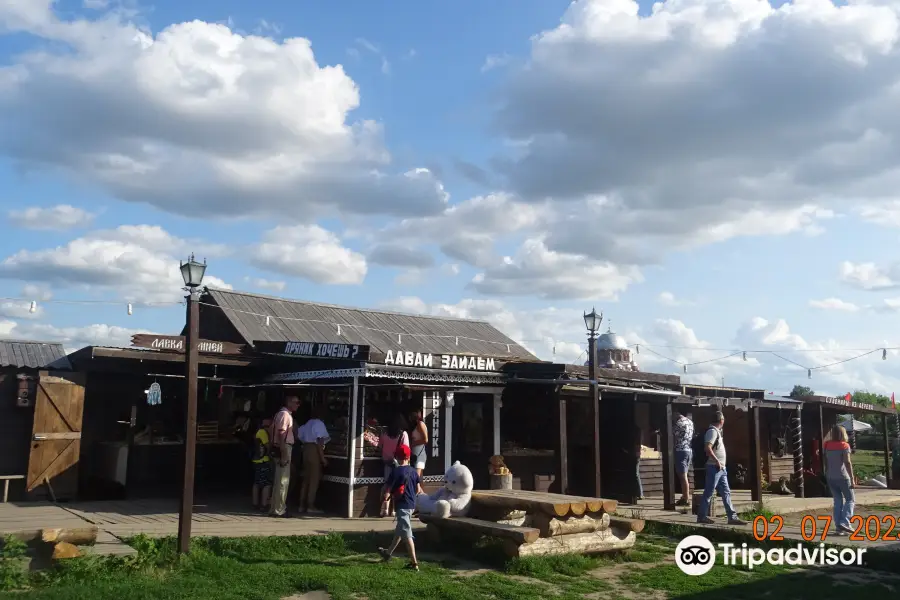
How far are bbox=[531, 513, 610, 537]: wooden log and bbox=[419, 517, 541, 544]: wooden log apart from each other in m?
0.15

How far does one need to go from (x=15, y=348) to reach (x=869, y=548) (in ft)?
46.5

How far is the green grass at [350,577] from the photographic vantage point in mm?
7383

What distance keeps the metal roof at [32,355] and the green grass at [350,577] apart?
6386 millimetres

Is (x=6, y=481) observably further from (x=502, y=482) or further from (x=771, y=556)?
(x=771, y=556)

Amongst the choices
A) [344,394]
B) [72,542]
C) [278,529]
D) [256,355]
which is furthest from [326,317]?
[72,542]

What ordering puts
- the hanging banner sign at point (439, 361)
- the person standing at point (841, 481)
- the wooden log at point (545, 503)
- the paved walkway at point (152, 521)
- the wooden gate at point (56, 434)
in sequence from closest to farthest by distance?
1. the wooden log at point (545, 503)
2. the paved walkway at point (152, 521)
3. the person standing at point (841, 481)
4. the hanging banner sign at point (439, 361)
5. the wooden gate at point (56, 434)

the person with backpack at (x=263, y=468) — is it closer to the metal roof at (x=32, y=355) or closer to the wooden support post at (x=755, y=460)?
the metal roof at (x=32, y=355)

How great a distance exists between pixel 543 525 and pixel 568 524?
0.32 metres

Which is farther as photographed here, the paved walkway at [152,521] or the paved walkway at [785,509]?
the paved walkway at [785,509]

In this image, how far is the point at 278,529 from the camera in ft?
34.0

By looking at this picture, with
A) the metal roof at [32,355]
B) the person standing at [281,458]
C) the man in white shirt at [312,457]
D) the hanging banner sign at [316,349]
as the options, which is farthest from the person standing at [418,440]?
the metal roof at [32,355]

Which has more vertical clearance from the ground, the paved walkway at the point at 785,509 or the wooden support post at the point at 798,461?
the wooden support post at the point at 798,461

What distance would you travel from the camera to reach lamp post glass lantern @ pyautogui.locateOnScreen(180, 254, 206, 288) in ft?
29.4

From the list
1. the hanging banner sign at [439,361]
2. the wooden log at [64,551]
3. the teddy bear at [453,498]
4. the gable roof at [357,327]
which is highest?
the gable roof at [357,327]
